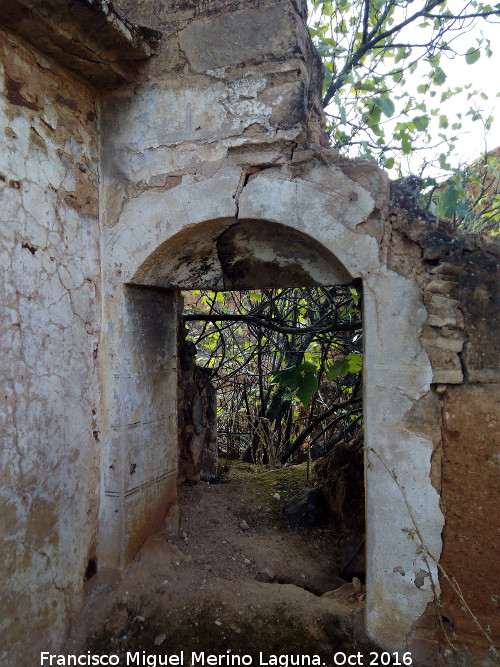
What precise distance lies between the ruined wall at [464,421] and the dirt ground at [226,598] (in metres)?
0.46

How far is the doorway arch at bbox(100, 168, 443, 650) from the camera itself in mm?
2166

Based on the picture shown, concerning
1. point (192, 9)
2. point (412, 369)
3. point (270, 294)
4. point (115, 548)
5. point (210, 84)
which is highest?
point (192, 9)

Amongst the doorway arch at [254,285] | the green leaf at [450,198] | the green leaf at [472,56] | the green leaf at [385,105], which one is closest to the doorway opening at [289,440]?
the doorway arch at [254,285]

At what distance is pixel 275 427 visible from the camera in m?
5.59

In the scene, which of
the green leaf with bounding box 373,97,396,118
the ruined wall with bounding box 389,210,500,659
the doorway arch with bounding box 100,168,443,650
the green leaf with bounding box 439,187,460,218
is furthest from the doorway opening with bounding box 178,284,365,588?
the green leaf with bounding box 373,97,396,118

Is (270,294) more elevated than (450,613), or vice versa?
(270,294)

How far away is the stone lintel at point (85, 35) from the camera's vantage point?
2025 mm

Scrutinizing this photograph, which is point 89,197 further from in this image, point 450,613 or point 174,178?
point 450,613

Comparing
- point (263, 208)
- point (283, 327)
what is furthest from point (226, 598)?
point (283, 327)

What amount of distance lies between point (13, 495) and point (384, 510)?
5.36 ft

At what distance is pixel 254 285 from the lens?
2979 millimetres

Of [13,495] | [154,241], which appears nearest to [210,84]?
[154,241]

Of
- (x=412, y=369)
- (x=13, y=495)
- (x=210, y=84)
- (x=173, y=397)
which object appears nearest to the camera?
(x=13, y=495)

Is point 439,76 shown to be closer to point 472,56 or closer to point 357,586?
point 472,56
